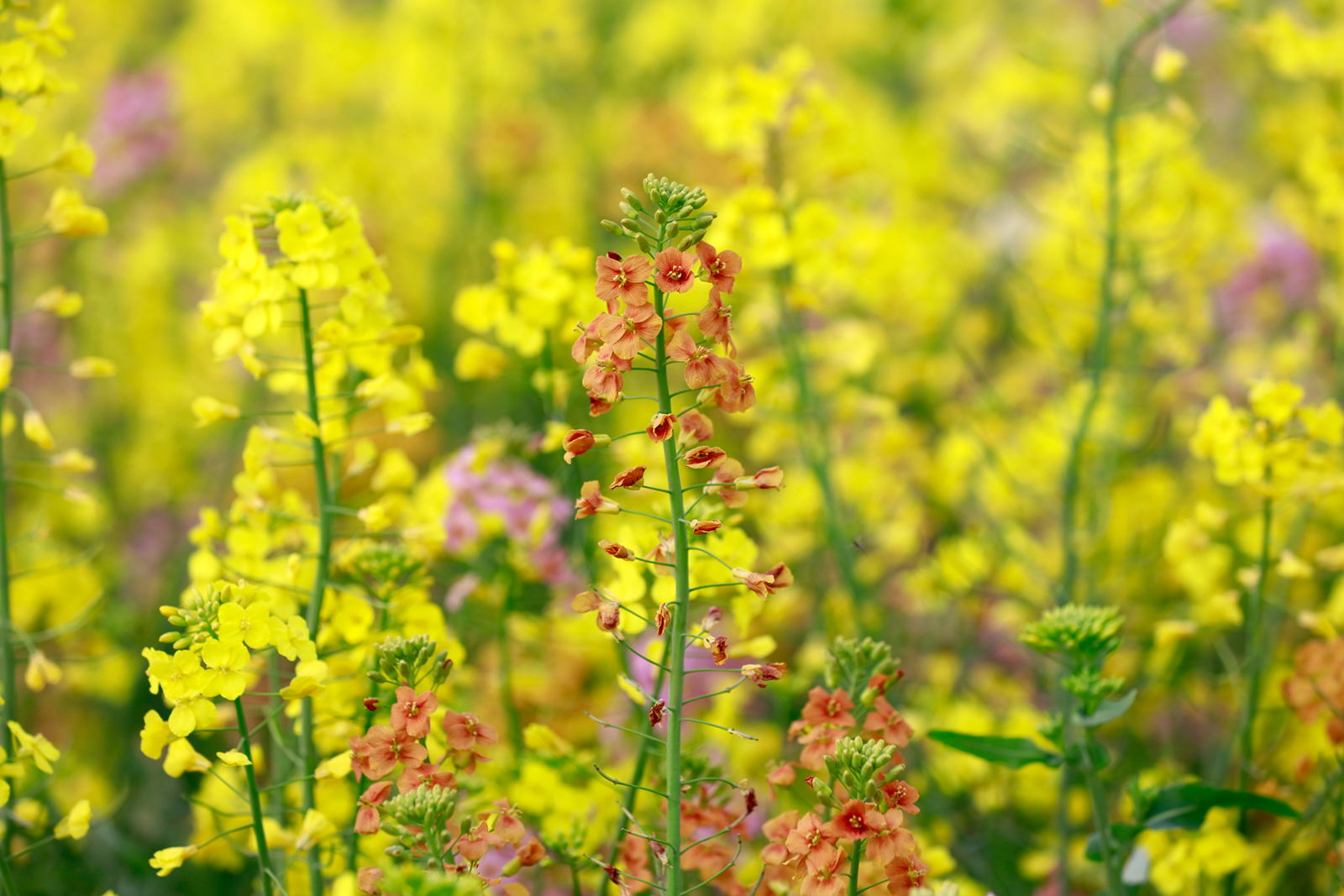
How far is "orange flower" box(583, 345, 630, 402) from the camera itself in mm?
951

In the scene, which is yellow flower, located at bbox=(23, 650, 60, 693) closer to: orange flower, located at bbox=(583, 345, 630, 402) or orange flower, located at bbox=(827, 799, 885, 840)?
orange flower, located at bbox=(583, 345, 630, 402)

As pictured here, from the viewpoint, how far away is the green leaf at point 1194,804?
1.20 metres

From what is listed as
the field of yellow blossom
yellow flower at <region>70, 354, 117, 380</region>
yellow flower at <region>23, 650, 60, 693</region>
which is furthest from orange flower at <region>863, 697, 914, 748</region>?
yellow flower at <region>70, 354, 117, 380</region>

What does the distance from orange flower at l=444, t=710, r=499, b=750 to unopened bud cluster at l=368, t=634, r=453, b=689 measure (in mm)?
49

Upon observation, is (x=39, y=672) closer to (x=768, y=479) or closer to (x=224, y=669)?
(x=224, y=669)

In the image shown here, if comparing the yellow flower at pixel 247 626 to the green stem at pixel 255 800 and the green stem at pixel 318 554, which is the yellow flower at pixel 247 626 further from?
the green stem at pixel 318 554

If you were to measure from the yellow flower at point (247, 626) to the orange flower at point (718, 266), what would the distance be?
1.88 ft

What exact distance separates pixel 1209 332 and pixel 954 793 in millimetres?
1565

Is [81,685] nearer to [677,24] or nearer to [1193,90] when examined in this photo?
[677,24]

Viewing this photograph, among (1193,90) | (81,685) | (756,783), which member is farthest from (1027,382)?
(81,685)

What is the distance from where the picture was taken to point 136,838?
6.53ft

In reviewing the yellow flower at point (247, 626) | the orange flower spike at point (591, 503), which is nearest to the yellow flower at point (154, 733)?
the yellow flower at point (247, 626)

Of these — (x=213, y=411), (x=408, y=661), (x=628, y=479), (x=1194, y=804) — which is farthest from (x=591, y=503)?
(x=1194, y=804)

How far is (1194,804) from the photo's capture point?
123 cm
